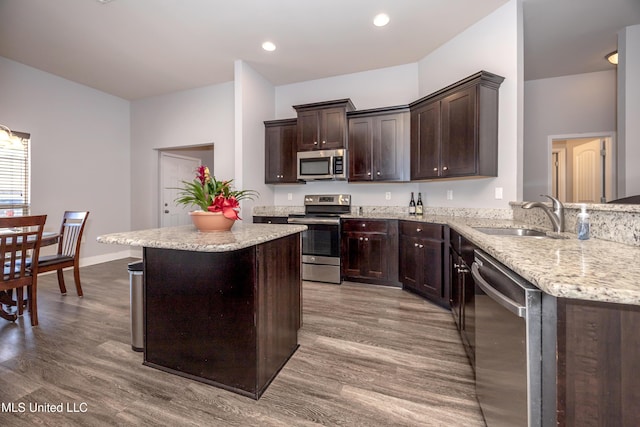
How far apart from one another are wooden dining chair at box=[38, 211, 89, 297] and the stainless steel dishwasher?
3809 millimetres

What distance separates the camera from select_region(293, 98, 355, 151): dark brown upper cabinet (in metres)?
3.81

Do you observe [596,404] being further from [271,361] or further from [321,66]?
[321,66]

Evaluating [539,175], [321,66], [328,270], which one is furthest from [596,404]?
[539,175]

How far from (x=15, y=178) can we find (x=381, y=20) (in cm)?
516

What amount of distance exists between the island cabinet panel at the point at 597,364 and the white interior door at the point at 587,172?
493 centimetres

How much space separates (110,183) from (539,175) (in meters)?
7.36

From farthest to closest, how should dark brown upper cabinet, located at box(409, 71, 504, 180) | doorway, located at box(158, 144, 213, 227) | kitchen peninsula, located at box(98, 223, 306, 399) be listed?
doorway, located at box(158, 144, 213, 227)
dark brown upper cabinet, located at box(409, 71, 504, 180)
kitchen peninsula, located at box(98, 223, 306, 399)

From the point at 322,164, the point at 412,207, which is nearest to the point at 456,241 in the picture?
the point at 412,207

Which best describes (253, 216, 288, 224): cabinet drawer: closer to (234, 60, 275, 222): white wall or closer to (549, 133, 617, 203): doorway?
(234, 60, 275, 222): white wall

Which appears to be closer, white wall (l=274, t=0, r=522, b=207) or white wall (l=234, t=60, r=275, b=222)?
white wall (l=274, t=0, r=522, b=207)

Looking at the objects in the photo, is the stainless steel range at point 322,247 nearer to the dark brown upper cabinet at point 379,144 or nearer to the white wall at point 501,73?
the dark brown upper cabinet at point 379,144

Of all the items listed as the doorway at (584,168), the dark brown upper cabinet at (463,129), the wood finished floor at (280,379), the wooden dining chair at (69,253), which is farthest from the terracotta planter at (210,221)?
the doorway at (584,168)

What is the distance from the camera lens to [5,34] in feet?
10.3

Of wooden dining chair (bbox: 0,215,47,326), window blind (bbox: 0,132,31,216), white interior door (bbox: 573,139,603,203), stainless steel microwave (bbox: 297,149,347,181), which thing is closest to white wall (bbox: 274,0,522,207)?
stainless steel microwave (bbox: 297,149,347,181)
